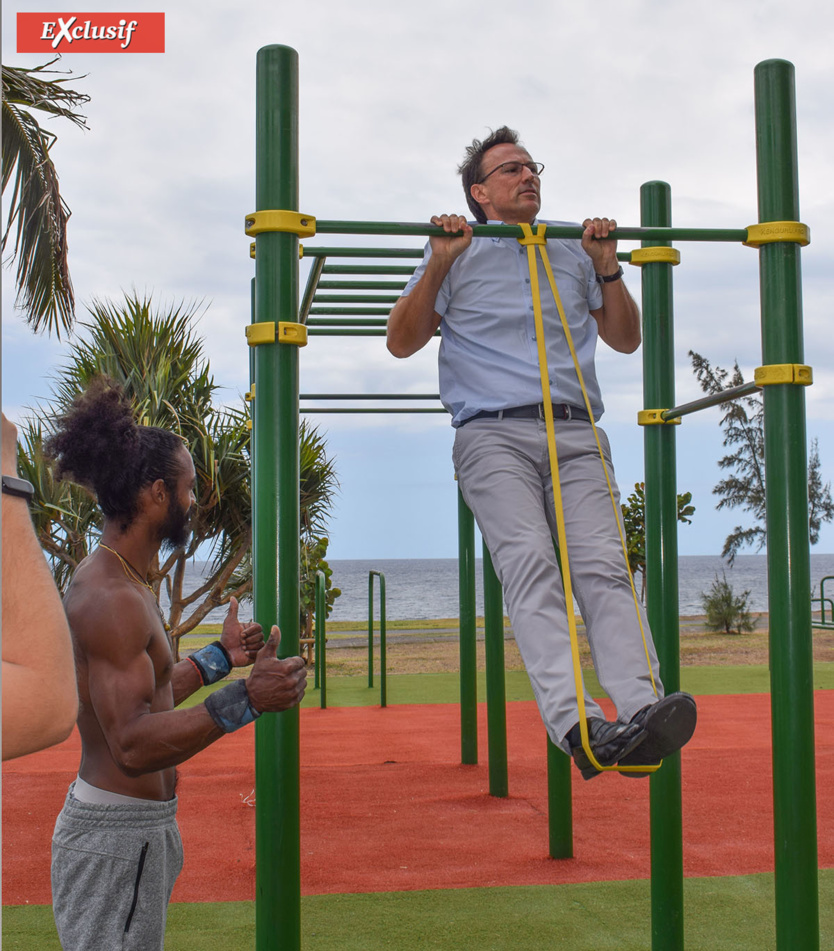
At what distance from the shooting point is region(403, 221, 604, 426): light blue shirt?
2766 millimetres

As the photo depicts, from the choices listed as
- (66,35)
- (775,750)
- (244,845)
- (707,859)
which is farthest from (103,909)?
(66,35)

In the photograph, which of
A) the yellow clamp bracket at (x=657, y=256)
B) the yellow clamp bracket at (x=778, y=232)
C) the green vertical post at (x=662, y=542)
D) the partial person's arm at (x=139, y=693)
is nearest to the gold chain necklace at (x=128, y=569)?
the partial person's arm at (x=139, y=693)

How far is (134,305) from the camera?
13.0 metres

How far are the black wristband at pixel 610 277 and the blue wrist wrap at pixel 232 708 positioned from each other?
5.35 feet

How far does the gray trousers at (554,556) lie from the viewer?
2330mm

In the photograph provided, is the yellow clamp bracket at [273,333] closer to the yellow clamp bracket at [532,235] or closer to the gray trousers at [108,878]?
the yellow clamp bracket at [532,235]

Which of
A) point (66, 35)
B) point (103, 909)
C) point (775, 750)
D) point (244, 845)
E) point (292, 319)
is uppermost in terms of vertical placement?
point (66, 35)

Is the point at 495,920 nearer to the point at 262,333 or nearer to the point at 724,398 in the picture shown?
the point at 724,398

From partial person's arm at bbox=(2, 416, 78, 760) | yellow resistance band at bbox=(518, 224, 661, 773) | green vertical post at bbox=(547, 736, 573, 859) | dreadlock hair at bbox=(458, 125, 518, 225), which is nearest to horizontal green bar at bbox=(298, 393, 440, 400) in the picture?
green vertical post at bbox=(547, 736, 573, 859)

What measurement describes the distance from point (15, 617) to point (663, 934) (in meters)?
2.77

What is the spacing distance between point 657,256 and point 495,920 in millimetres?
2457

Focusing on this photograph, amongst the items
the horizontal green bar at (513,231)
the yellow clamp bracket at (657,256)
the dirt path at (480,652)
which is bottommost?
the dirt path at (480,652)

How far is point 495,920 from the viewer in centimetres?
369

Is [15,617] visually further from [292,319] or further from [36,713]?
[292,319]
